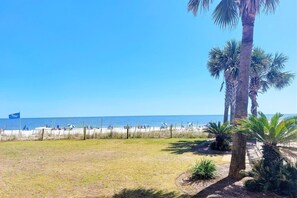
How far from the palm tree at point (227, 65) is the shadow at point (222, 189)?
14435 mm

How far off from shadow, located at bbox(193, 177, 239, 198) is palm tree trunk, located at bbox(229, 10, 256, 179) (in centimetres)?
53

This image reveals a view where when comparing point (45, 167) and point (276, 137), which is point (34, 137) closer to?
point (45, 167)

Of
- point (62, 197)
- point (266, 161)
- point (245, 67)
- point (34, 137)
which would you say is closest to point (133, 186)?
point (62, 197)

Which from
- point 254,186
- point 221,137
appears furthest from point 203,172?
point 221,137

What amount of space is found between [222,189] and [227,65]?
16.3 metres

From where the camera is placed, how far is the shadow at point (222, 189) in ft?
21.6

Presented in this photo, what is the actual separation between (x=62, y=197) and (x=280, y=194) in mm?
5442

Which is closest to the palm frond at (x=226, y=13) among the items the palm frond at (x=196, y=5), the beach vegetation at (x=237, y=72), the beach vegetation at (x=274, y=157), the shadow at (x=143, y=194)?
the palm frond at (x=196, y=5)

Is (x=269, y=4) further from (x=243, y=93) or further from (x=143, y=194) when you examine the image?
(x=143, y=194)

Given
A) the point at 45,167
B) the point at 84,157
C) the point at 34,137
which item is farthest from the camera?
the point at 34,137

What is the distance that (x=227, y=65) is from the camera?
2169 centimetres

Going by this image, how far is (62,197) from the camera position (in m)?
6.46

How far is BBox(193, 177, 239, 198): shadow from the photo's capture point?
6578 millimetres

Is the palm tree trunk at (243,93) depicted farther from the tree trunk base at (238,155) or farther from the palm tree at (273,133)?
the palm tree at (273,133)
